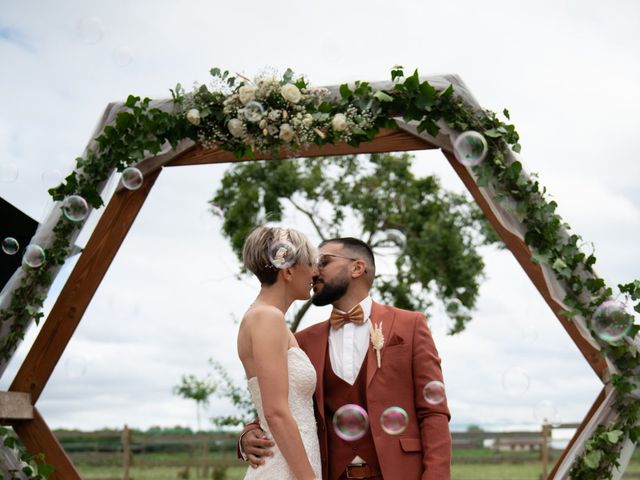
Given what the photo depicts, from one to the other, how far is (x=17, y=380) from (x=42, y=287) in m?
0.68

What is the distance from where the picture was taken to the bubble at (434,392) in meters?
4.00

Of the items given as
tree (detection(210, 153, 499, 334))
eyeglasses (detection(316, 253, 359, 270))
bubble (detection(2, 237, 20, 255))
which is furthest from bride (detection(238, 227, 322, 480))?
tree (detection(210, 153, 499, 334))

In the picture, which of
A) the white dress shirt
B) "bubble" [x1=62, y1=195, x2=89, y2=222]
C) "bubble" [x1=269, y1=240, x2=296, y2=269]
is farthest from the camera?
"bubble" [x1=62, y1=195, x2=89, y2=222]

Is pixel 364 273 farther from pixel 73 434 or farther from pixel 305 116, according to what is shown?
pixel 73 434

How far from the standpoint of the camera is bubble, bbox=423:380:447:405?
4.00 m

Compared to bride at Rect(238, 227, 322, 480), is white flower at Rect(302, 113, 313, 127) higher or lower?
higher

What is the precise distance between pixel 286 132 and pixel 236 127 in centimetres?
34

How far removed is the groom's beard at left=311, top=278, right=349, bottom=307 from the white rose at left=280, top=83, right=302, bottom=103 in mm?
1355

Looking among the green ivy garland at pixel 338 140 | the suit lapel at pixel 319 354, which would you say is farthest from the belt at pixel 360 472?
the green ivy garland at pixel 338 140

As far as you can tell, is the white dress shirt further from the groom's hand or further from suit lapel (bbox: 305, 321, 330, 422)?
the groom's hand

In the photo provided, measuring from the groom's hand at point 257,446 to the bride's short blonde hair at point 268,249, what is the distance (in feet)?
2.33

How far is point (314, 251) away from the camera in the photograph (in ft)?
13.0

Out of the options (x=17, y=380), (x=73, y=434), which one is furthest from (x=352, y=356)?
(x=73, y=434)

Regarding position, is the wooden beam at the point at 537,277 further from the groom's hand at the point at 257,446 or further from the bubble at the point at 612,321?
the groom's hand at the point at 257,446
